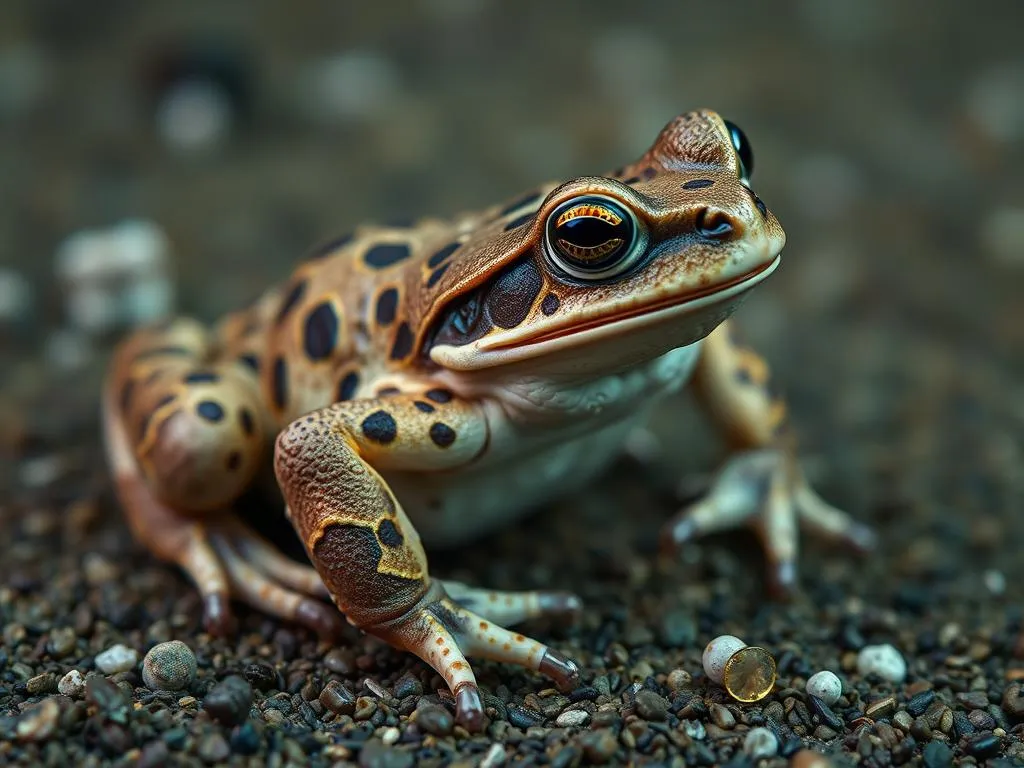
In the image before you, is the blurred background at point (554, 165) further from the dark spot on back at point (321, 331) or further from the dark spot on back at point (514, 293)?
the dark spot on back at point (514, 293)

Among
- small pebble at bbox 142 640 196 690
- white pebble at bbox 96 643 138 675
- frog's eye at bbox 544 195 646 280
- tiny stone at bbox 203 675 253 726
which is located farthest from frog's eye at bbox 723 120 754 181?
white pebble at bbox 96 643 138 675

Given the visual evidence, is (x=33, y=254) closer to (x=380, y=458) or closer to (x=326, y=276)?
(x=326, y=276)

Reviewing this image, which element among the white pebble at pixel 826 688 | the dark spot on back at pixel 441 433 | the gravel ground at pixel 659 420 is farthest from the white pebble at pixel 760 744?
the dark spot on back at pixel 441 433

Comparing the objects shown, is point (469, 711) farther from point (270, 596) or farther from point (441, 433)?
point (270, 596)

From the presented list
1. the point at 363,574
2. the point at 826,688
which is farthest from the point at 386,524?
the point at 826,688

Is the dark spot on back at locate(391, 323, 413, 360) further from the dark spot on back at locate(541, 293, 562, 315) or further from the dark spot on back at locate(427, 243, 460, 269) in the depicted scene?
the dark spot on back at locate(541, 293, 562, 315)

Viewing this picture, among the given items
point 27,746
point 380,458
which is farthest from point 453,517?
point 27,746
